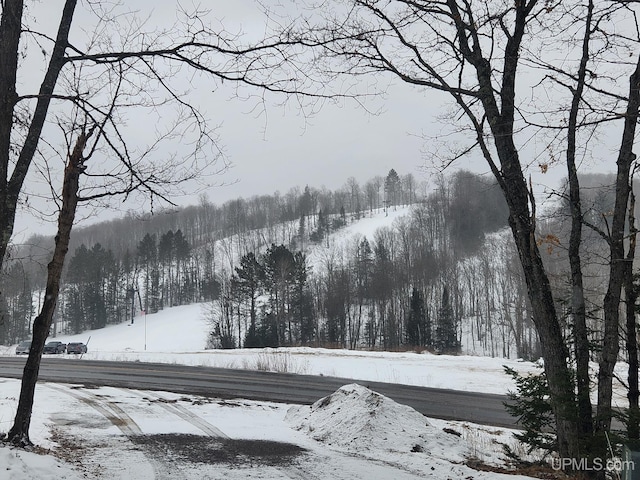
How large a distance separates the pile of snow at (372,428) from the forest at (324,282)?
33715mm

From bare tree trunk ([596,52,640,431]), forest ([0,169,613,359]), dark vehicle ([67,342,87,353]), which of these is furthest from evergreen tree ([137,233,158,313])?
bare tree trunk ([596,52,640,431])

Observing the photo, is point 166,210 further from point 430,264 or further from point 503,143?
point 430,264

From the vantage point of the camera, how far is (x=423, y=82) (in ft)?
27.0

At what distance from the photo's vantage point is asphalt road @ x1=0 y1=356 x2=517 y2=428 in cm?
1528

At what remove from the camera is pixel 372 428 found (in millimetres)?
8516

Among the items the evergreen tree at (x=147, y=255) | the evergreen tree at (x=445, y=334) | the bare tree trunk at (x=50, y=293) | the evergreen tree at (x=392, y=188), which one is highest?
the evergreen tree at (x=392, y=188)

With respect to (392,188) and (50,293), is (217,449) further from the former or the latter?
(392,188)

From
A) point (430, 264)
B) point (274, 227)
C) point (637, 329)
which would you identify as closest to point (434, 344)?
point (430, 264)

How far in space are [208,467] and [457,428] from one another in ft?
24.2

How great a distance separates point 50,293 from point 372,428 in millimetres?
5066

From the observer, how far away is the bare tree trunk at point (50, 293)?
249 inches

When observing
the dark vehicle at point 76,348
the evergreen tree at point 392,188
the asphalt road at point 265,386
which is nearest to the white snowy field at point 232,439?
the asphalt road at point 265,386

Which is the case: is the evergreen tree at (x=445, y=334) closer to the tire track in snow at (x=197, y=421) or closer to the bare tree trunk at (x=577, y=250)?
the tire track in snow at (x=197, y=421)

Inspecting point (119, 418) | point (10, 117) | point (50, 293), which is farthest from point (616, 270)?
point (119, 418)
